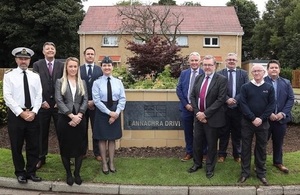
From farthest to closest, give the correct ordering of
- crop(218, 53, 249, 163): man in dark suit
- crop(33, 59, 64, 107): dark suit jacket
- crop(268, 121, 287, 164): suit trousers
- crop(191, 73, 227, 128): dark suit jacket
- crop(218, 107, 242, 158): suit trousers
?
1. crop(218, 107, 242, 158): suit trousers
2. crop(218, 53, 249, 163): man in dark suit
3. crop(33, 59, 64, 107): dark suit jacket
4. crop(268, 121, 287, 164): suit trousers
5. crop(191, 73, 227, 128): dark suit jacket

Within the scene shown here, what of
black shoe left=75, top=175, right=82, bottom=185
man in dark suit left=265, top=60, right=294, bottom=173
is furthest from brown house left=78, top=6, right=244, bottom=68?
black shoe left=75, top=175, right=82, bottom=185

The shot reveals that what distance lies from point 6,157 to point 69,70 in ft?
8.36

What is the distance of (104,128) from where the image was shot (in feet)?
22.6

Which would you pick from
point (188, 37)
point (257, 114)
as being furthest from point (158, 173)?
point (188, 37)

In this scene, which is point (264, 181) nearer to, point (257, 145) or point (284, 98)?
point (257, 145)

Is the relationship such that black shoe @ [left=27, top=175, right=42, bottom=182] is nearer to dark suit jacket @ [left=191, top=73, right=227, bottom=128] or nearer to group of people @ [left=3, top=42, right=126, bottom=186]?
group of people @ [left=3, top=42, right=126, bottom=186]

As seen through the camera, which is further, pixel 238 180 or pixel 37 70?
pixel 37 70

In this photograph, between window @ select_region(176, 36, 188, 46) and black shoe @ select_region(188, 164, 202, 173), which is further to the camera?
window @ select_region(176, 36, 188, 46)

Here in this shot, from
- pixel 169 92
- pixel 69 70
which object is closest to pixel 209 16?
pixel 169 92

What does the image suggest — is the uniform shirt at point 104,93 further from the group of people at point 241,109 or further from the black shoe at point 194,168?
the black shoe at point 194,168

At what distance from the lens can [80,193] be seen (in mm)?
6402

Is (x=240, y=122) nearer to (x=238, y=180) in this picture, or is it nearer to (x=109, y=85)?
(x=238, y=180)

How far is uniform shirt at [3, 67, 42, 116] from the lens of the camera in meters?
6.24

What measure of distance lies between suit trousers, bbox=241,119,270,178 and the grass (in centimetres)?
18
